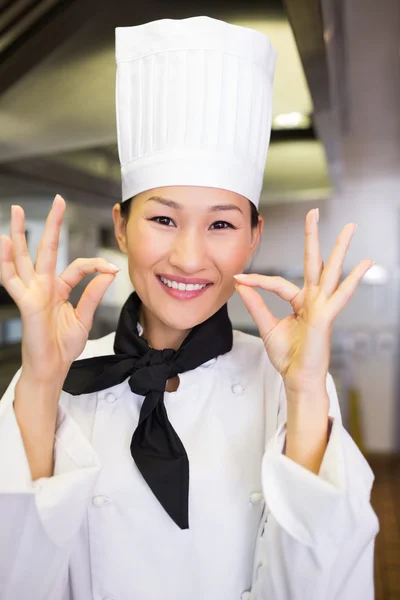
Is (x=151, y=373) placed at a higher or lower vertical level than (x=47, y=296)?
lower

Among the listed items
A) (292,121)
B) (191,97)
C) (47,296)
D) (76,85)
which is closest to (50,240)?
(47,296)

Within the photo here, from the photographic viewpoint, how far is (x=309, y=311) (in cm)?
69

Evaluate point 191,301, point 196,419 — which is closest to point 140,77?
point 191,301

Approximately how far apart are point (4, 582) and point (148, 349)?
35cm

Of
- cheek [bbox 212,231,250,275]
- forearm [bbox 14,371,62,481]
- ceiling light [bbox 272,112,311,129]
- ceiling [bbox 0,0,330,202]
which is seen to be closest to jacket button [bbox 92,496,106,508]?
forearm [bbox 14,371,62,481]

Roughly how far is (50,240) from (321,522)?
1.48 ft

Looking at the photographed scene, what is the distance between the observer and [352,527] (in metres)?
0.67

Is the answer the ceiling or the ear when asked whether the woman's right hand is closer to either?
the ear

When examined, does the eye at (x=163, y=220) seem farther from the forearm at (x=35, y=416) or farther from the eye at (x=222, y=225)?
the forearm at (x=35, y=416)

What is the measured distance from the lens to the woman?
691 mm

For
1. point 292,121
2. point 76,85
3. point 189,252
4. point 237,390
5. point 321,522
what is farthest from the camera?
point 292,121

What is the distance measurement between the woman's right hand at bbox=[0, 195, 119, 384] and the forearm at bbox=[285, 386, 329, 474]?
0.28m

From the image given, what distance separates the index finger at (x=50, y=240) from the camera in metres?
0.69

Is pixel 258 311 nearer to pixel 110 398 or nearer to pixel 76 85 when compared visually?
pixel 110 398
